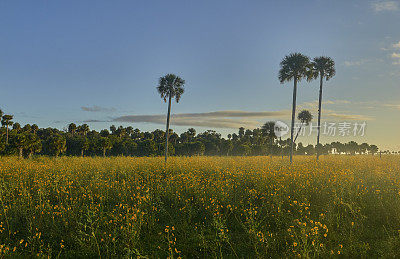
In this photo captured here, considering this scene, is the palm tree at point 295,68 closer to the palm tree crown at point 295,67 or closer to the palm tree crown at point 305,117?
the palm tree crown at point 295,67

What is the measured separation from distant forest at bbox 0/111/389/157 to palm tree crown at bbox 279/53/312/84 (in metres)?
→ 14.7

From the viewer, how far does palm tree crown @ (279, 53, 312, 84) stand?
82.1ft

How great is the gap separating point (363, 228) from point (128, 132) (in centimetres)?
12599

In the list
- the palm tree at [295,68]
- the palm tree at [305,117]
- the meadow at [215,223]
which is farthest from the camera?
the palm tree at [305,117]

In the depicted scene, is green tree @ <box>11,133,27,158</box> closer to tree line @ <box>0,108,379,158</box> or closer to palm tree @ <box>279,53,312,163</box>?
tree line @ <box>0,108,379,158</box>

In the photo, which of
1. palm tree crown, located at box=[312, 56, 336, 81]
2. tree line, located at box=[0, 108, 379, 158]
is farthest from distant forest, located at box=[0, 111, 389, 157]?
palm tree crown, located at box=[312, 56, 336, 81]

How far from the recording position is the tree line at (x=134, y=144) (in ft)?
158

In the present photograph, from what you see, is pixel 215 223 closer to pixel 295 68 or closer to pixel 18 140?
pixel 295 68

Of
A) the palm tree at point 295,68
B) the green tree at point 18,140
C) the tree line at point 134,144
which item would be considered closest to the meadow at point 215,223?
the palm tree at point 295,68

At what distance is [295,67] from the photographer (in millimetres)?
25094

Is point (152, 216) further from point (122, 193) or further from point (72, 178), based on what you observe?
point (72, 178)

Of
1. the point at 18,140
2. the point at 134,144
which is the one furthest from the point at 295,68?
the point at 134,144

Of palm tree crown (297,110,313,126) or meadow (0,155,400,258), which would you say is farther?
palm tree crown (297,110,313,126)

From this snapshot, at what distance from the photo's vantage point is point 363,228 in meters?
6.13
